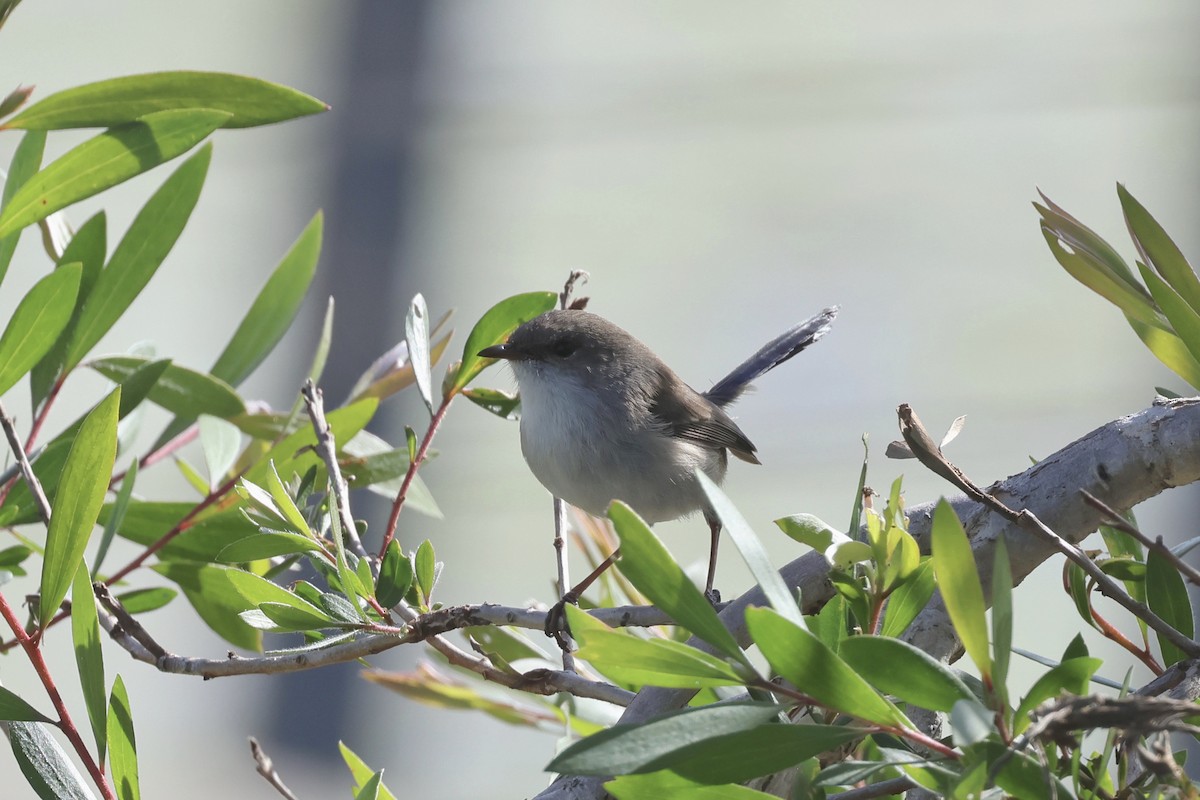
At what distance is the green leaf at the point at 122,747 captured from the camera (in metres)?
0.84

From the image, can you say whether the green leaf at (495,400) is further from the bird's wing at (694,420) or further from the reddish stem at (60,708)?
the bird's wing at (694,420)

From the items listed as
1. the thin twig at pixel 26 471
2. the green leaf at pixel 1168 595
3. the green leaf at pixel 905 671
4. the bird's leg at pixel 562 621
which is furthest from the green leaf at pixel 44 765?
the green leaf at pixel 1168 595

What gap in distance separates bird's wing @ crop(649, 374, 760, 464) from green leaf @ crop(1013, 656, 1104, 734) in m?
1.29

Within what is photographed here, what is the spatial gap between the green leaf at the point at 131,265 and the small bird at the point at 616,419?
0.64 metres

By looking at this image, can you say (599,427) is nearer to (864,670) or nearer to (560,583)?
(560,583)

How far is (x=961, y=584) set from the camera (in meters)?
0.58

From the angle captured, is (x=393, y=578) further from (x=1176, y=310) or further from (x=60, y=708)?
(x=1176, y=310)

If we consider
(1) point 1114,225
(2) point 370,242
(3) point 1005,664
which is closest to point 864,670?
(3) point 1005,664

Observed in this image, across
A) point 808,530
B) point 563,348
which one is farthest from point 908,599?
point 563,348

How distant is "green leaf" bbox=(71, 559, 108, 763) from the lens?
2.71 ft

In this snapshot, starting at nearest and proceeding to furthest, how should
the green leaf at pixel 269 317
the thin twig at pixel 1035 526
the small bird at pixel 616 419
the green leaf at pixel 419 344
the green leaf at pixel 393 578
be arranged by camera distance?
the thin twig at pixel 1035 526 → the green leaf at pixel 393 578 → the green leaf at pixel 419 344 → the green leaf at pixel 269 317 → the small bird at pixel 616 419

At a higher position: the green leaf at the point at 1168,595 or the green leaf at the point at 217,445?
the green leaf at the point at 1168,595

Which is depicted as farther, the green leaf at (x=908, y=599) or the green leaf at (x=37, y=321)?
the green leaf at (x=37, y=321)

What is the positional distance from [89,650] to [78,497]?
11 cm
